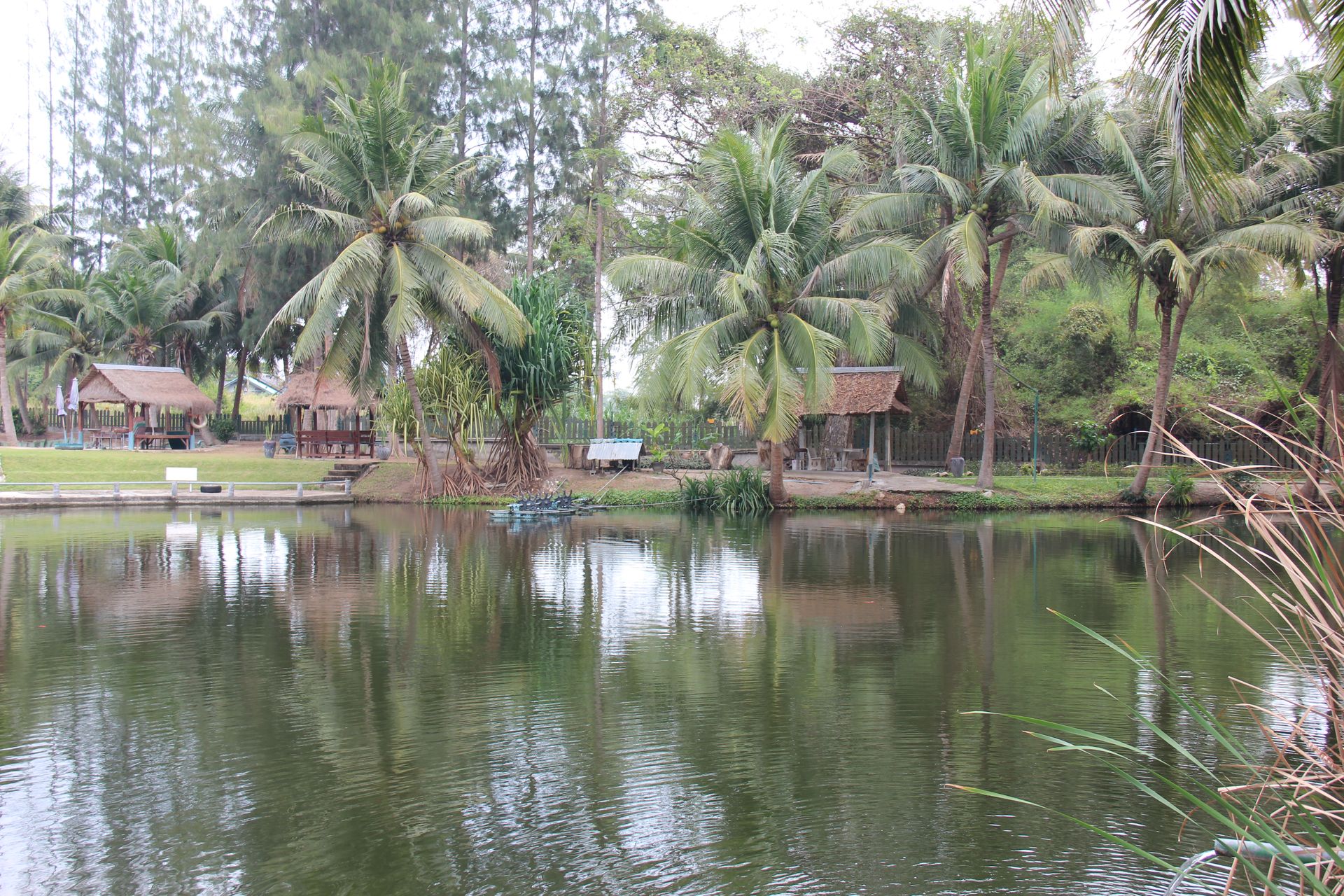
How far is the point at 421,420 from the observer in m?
24.2

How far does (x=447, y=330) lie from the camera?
25.9 meters

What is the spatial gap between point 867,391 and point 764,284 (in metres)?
6.32

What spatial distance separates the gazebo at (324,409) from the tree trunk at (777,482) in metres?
13.2

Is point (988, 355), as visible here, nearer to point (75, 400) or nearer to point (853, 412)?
point (853, 412)

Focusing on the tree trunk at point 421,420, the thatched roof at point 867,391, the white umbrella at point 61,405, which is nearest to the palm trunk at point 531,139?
the tree trunk at point 421,420

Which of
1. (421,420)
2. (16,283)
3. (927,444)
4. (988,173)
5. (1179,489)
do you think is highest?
(988,173)

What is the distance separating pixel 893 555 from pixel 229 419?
101 feet

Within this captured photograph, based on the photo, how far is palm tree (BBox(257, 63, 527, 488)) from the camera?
2250 centimetres

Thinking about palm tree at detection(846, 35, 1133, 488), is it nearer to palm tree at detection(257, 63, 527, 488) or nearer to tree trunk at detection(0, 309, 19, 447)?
palm tree at detection(257, 63, 527, 488)

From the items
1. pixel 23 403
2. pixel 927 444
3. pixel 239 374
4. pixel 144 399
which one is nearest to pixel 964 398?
pixel 927 444

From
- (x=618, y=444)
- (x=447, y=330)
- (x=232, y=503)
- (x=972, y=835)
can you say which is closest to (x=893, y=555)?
(x=972, y=835)

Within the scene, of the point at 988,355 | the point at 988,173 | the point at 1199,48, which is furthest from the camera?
the point at 988,355

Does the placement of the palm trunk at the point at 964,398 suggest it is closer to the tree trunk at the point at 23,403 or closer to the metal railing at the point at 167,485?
the metal railing at the point at 167,485

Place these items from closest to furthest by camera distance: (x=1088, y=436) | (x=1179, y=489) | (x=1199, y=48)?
(x=1199, y=48) < (x=1179, y=489) < (x=1088, y=436)
